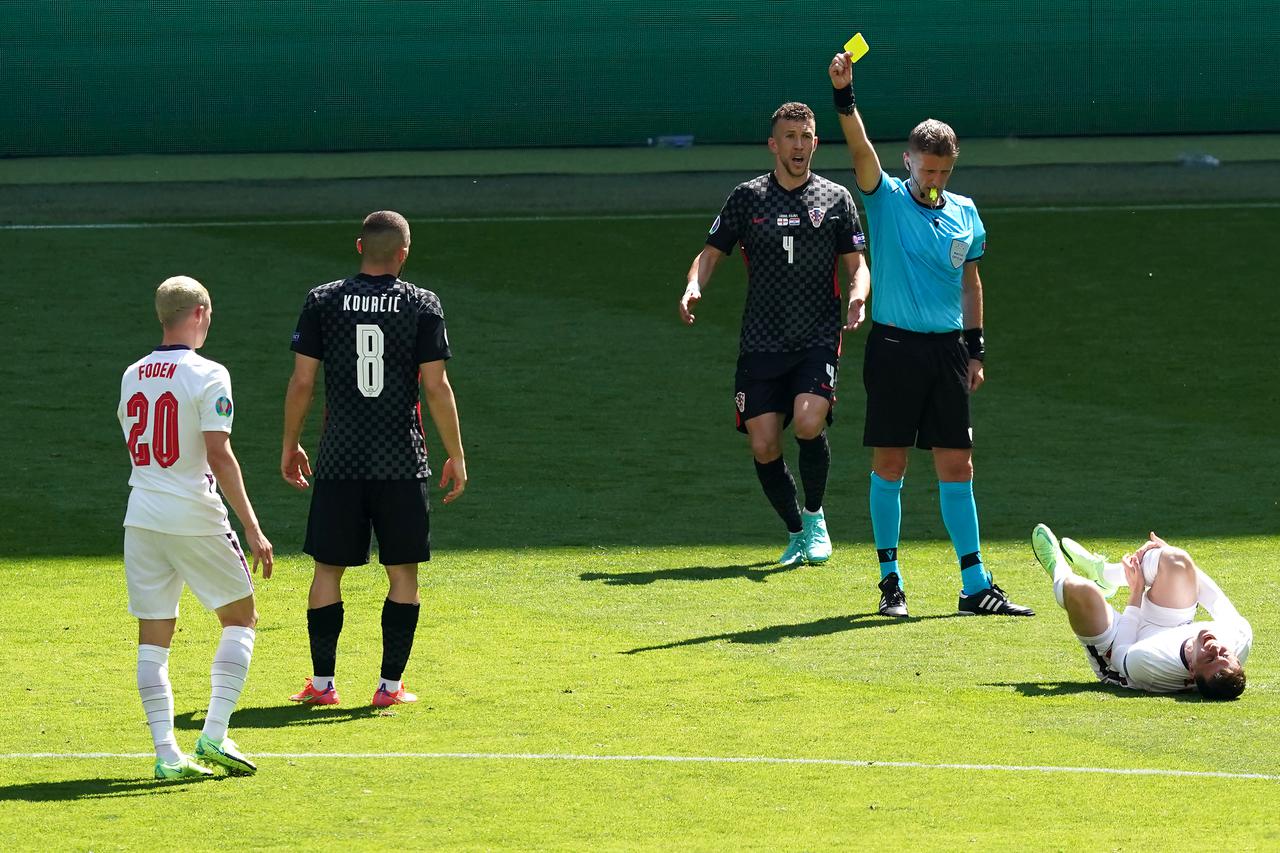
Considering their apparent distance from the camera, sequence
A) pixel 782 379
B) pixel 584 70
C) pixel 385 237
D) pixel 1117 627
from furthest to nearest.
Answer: pixel 584 70 → pixel 782 379 → pixel 1117 627 → pixel 385 237

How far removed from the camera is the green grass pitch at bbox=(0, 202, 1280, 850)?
21.2 ft

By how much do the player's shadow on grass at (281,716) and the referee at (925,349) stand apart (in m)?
2.80

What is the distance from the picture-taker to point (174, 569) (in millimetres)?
6754

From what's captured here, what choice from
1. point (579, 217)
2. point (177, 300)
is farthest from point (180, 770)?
point (579, 217)

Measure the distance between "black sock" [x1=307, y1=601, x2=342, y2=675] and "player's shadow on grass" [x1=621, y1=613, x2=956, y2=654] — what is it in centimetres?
154

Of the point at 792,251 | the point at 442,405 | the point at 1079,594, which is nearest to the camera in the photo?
the point at 442,405

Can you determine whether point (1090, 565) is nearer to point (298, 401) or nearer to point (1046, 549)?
point (1046, 549)

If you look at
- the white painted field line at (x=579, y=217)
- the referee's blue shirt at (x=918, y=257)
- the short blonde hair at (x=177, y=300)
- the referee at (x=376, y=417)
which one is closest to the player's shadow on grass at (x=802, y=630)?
the referee's blue shirt at (x=918, y=257)

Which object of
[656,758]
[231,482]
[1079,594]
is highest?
[231,482]

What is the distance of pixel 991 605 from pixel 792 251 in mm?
2068

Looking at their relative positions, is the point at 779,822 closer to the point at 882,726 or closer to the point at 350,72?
the point at 882,726

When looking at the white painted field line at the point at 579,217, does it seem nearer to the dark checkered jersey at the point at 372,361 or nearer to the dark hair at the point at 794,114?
the dark hair at the point at 794,114

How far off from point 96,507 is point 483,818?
6.23m

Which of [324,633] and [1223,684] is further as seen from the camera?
[324,633]
